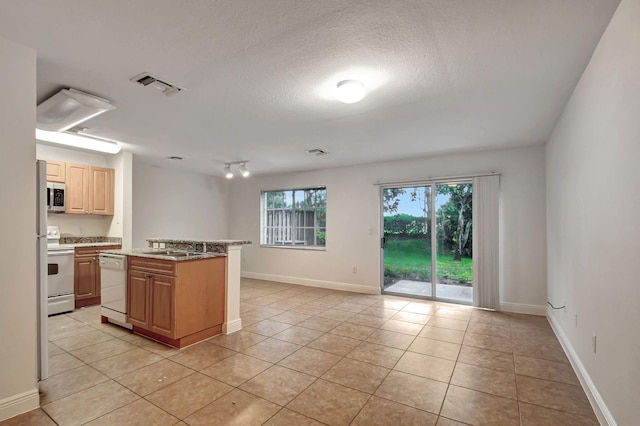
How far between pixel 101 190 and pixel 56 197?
1.99 ft

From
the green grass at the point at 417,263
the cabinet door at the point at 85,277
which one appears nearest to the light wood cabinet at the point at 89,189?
the cabinet door at the point at 85,277

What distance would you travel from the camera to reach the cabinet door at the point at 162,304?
3.02 meters

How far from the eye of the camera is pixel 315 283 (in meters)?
6.27

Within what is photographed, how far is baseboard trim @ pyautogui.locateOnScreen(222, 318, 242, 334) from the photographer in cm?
346

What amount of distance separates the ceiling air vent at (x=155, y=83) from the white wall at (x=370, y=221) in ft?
12.6

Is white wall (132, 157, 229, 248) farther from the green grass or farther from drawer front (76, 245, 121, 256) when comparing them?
the green grass

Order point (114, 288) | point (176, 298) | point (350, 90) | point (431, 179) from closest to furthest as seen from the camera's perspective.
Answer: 1. point (350, 90)
2. point (176, 298)
3. point (114, 288)
4. point (431, 179)

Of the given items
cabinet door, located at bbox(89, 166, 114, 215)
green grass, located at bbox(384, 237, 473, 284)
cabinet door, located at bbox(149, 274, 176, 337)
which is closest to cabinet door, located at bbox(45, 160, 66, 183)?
cabinet door, located at bbox(89, 166, 114, 215)

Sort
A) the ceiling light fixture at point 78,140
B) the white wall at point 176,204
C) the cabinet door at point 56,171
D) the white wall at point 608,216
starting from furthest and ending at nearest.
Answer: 1. the white wall at point 176,204
2. the cabinet door at point 56,171
3. the ceiling light fixture at point 78,140
4. the white wall at point 608,216

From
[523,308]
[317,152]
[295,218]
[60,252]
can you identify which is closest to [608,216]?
[523,308]

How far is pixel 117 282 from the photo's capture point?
358 centimetres

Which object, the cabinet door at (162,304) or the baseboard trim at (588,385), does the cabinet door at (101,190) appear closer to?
the cabinet door at (162,304)

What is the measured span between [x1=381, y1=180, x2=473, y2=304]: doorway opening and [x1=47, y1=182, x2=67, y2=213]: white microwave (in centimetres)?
523

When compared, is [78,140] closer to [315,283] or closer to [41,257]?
[41,257]
